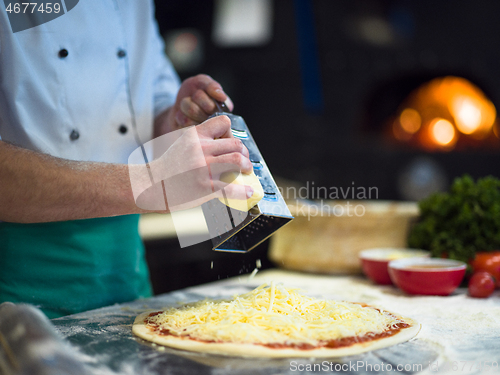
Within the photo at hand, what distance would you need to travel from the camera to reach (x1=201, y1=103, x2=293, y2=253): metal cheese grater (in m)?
0.99

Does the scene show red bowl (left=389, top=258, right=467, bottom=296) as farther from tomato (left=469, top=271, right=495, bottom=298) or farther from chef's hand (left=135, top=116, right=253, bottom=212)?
chef's hand (left=135, top=116, right=253, bottom=212)

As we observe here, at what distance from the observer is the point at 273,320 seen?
3.10 ft

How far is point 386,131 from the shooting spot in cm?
373

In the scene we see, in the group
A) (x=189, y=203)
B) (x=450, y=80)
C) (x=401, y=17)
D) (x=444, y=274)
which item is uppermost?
(x=401, y=17)

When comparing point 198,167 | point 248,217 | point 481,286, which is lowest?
point 481,286

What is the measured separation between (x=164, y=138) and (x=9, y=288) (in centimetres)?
65

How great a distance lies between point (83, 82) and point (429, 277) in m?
1.19

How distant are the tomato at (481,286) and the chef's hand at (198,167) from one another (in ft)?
2.70

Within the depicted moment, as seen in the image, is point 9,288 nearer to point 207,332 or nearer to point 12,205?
point 12,205

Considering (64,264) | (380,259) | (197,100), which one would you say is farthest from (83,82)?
→ (380,259)

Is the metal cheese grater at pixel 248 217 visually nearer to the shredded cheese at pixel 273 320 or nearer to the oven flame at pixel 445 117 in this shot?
the shredded cheese at pixel 273 320

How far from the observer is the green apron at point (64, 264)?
4.02ft

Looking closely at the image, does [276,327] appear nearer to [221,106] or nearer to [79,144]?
[221,106]

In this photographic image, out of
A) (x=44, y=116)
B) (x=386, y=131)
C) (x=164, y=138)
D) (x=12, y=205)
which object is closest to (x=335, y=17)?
(x=386, y=131)
